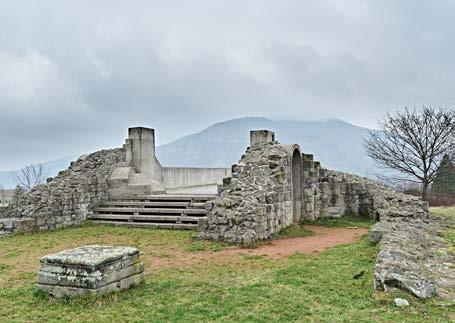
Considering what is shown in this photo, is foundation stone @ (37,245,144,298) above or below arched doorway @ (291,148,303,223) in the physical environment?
below

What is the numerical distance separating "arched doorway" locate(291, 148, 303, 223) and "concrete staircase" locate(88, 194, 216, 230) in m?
3.12

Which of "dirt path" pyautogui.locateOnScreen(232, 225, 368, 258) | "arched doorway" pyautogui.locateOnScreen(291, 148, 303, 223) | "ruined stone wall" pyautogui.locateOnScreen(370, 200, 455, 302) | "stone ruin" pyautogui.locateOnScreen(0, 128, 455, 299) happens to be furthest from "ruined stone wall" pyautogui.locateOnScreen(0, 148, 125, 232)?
"ruined stone wall" pyautogui.locateOnScreen(370, 200, 455, 302)

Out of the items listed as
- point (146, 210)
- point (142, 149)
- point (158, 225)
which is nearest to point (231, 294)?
point (158, 225)

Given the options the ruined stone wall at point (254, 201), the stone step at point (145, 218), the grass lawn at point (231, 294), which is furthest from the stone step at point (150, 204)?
the grass lawn at point (231, 294)

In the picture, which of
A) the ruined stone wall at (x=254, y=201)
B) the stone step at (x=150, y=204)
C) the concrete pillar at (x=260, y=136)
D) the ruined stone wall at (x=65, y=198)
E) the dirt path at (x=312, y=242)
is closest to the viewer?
the dirt path at (x=312, y=242)

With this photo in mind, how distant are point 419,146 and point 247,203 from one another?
14.2 m

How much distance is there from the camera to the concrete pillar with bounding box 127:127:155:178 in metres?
15.7

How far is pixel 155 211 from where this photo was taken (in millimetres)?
13383

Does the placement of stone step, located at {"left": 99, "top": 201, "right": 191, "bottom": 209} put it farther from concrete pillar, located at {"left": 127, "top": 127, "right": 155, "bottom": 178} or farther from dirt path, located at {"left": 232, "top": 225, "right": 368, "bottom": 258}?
dirt path, located at {"left": 232, "top": 225, "right": 368, "bottom": 258}

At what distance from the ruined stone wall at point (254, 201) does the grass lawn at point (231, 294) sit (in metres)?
1.22

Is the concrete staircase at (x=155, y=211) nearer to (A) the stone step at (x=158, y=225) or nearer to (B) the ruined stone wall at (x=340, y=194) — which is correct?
(A) the stone step at (x=158, y=225)

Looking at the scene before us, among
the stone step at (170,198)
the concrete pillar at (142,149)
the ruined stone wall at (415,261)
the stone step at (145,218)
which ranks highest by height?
the concrete pillar at (142,149)

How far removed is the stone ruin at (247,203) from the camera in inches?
311

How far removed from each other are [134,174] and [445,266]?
11.1 metres
